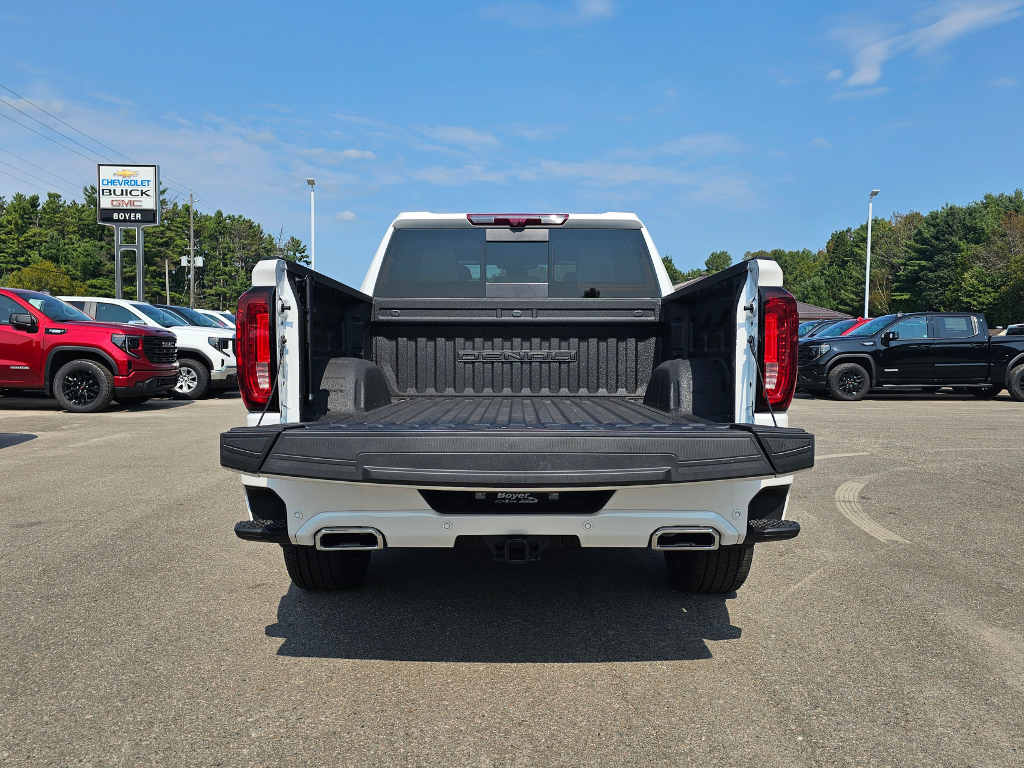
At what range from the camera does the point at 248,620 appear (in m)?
3.58

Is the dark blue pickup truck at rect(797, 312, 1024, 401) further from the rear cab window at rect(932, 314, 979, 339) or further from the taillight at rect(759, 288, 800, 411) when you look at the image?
the taillight at rect(759, 288, 800, 411)

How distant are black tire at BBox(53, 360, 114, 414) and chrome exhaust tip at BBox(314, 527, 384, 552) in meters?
10.4

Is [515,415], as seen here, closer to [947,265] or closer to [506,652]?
[506,652]

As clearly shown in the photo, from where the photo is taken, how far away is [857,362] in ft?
49.4

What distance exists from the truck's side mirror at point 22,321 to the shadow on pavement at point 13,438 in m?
2.41

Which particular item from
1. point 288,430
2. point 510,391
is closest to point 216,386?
point 510,391

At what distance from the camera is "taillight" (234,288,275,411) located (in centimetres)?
312

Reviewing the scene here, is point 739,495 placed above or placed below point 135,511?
above

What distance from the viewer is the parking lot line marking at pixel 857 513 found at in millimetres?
5133

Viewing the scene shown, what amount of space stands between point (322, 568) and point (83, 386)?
10152 mm

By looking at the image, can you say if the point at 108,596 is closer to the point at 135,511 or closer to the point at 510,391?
the point at 135,511

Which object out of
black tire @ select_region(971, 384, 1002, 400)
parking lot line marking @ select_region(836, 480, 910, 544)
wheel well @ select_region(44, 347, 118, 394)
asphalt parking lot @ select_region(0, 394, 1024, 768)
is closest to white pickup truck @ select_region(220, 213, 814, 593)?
asphalt parking lot @ select_region(0, 394, 1024, 768)

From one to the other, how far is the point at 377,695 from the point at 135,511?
3657 mm

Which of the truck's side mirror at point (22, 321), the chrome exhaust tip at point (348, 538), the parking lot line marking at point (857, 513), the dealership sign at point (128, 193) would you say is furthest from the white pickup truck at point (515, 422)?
the dealership sign at point (128, 193)
